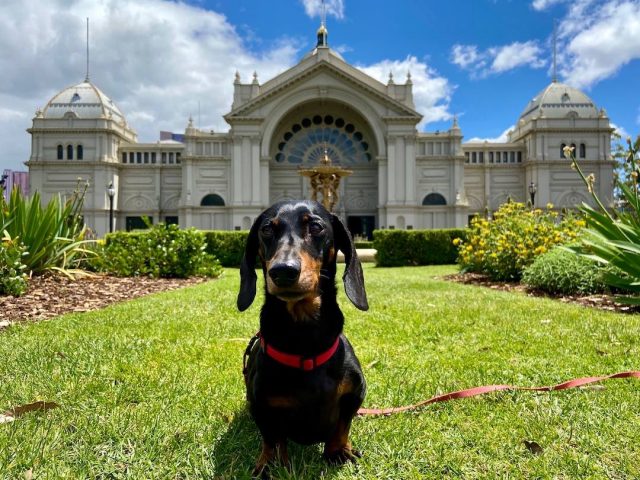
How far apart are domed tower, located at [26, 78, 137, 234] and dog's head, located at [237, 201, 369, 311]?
44080 millimetres

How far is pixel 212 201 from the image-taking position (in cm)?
4044

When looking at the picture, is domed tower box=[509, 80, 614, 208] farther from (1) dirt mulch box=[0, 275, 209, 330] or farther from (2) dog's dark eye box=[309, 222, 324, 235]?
(2) dog's dark eye box=[309, 222, 324, 235]

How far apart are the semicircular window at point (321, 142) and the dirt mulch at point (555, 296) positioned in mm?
31071

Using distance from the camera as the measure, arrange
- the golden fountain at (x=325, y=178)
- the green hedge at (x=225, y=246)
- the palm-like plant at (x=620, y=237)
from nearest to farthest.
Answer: the palm-like plant at (x=620, y=237) → the green hedge at (x=225, y=246) → the golden fountain at (x=325, y=178)

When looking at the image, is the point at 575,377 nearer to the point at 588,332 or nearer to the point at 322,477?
the point at 588,332

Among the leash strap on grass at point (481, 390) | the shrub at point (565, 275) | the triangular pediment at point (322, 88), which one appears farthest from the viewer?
the triangular pediment at point (322, 88)

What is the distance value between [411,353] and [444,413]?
4.61 ft

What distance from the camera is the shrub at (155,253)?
32.9 ft

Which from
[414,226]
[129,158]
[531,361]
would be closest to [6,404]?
[531,361]

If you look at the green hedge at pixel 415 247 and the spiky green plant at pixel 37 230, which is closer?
the spiky green plant at pixel 37 230

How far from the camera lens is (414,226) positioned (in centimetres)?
3909

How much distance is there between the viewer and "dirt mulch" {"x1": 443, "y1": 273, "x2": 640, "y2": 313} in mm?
6473

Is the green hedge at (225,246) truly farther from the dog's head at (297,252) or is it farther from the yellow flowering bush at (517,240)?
the dog's head at (297,252)

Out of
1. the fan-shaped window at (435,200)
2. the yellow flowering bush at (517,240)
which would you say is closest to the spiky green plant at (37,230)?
the yellow flowering bush at (517,240)
